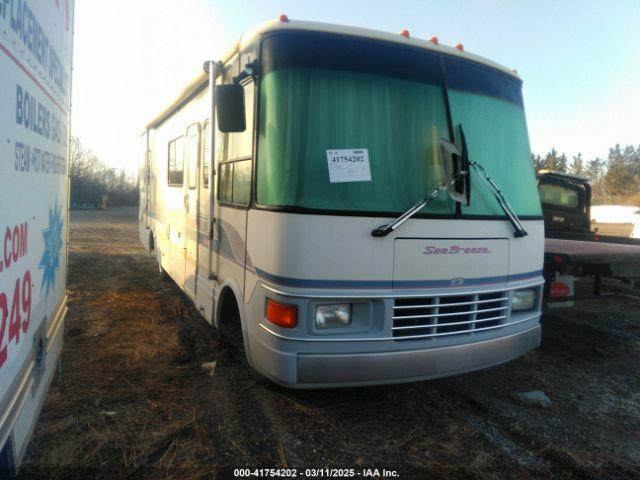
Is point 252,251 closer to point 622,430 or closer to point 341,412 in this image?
point 341,412

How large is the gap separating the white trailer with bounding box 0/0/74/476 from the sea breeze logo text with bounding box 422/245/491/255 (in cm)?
247

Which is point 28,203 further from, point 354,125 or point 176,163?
point 176,163

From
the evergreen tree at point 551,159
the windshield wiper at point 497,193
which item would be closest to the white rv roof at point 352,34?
the windshield wiper at point 497,193

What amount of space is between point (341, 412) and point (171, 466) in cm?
138

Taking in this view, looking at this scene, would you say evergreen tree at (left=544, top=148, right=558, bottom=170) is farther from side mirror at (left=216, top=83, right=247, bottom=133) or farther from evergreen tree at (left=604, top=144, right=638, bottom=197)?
side mirror at (left=216, top=83, right=247, bottom=133)

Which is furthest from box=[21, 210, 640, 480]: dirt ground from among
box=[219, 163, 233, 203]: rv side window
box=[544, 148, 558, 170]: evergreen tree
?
box=[544, 148, 558, 170]: evergreen tree

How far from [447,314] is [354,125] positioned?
1.53 meters

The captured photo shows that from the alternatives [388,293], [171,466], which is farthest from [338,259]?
[171,466]

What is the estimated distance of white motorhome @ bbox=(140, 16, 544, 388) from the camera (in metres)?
3.27

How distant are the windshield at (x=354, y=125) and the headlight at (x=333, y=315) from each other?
67 cm

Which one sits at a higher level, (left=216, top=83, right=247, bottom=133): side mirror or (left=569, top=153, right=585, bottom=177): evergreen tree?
(left=569, top=153, right=585, bottom=177): evergreen tree

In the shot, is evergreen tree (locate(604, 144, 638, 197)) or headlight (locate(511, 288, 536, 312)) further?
evergreen tree (locate(604, 144, 638, 197))

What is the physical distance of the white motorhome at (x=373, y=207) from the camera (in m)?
3.27

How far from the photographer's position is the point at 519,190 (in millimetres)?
4062
